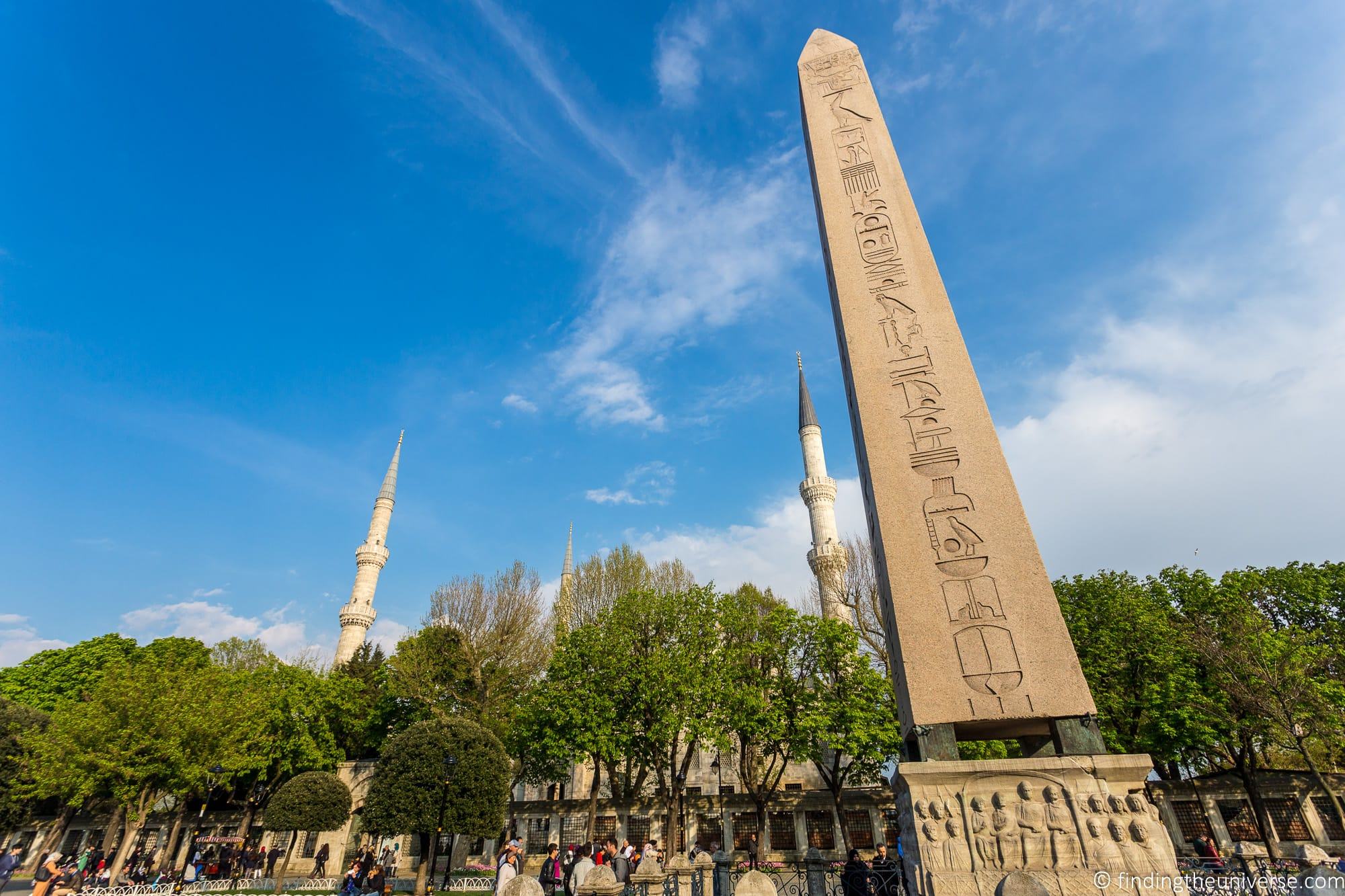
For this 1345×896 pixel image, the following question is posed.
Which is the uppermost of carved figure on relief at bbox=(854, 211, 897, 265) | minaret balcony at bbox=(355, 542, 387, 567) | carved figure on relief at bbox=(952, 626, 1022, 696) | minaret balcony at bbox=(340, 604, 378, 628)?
minaret balcony at bbox=(355, 542, 387, 567)

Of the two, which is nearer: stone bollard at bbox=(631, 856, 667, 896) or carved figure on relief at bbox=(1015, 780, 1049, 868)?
carved figure on relief at bbox=(1015, 780, 1049, 868)

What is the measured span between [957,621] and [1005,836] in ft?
4.67

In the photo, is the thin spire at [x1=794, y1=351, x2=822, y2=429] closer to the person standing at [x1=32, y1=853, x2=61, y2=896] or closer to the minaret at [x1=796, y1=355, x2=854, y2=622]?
the minaret at [x1=796, y1=355, x2=854, y2=622]

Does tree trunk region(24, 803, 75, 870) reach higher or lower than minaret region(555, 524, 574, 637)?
lower

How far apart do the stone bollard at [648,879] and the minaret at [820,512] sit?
19.6 metres

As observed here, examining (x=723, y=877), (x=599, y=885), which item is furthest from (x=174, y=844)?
(x=599, y=885)

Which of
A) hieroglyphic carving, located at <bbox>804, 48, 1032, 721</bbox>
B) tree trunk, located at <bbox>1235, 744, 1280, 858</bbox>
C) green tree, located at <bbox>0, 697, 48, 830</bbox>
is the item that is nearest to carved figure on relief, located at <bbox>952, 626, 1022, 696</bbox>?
hieroglyphic carving, located at <bbox>804, 48, 1032, 721</bbox>

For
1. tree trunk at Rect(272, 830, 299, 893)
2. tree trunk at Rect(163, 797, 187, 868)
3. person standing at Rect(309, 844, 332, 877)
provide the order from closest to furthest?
tree trunk at Rect(272, 830, 299, 893), person standing at Rect(309, 844, 332, 877), tree trunk at Rect(163, 797, 187, 868)


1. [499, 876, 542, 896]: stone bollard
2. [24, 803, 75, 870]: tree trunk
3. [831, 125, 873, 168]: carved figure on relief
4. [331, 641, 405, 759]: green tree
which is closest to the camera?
[499, 876, 542, 896]: stone bollard

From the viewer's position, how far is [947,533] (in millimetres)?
5496

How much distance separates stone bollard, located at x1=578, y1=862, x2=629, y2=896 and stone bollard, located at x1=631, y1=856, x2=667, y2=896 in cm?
129

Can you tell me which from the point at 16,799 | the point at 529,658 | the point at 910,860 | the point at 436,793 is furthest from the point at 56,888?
the point at 16,799

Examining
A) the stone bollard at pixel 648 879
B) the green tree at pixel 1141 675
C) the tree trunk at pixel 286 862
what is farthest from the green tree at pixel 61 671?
the green tree at pixel 1141 675

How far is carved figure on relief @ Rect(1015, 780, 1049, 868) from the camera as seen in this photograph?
171 inches
